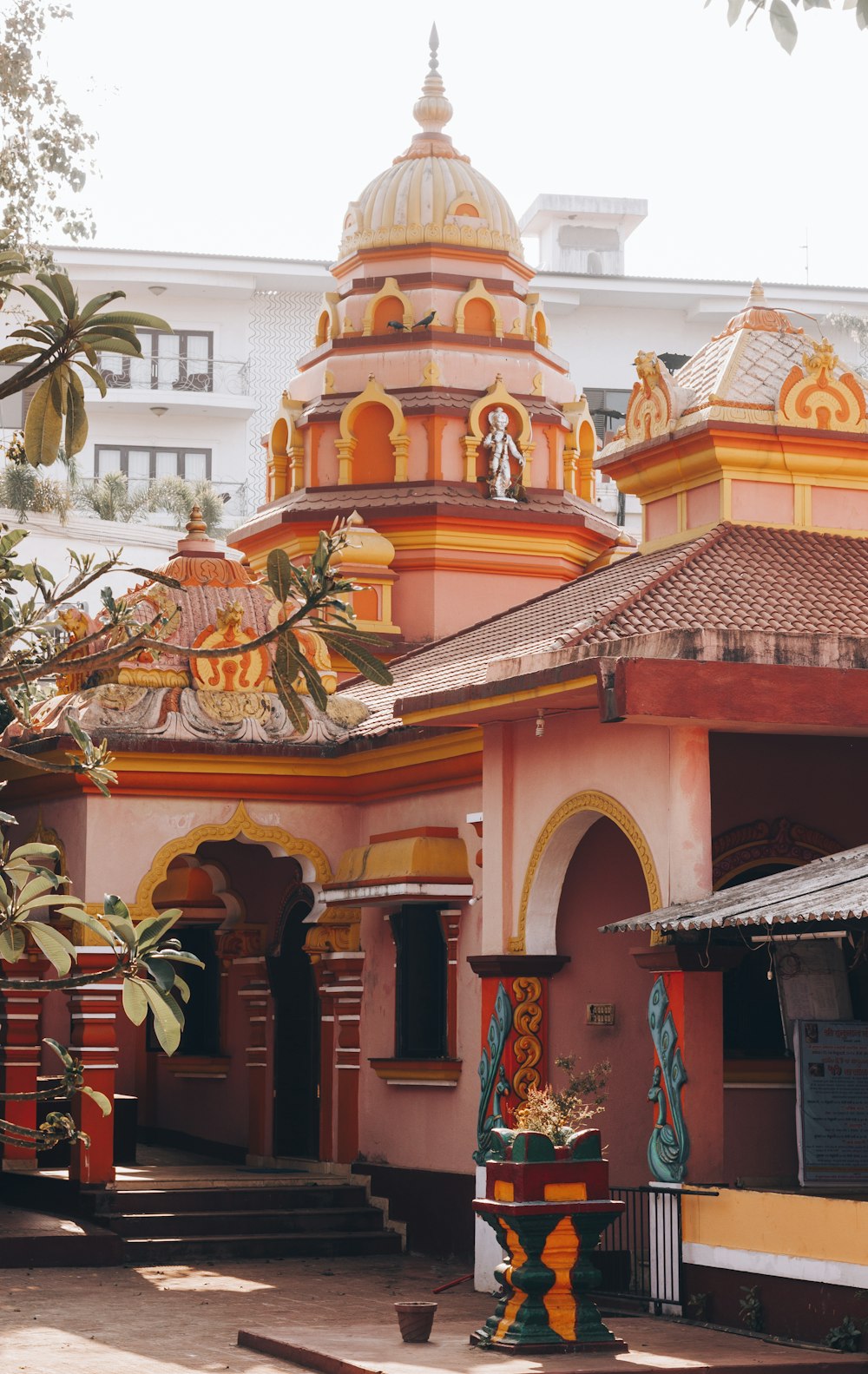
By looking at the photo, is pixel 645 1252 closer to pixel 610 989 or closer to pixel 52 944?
pixel 610 989

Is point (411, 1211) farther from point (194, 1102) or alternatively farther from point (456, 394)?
point (456, 394)

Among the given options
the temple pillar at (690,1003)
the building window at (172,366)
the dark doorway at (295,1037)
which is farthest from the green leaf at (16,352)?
the building window at (172,366)

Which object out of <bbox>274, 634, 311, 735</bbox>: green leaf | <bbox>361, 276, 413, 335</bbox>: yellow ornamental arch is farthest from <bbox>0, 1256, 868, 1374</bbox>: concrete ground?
<bbox>361, 276, 413, 335</bbox>: yellow ornamental arch

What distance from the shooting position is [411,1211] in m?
15.6

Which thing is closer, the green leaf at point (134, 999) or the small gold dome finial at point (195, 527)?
the green leaf at point (134, 999)

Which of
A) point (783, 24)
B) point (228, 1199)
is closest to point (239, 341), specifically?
point (228, 1199)

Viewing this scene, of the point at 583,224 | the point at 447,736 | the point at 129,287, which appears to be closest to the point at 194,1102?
the point at 447,736

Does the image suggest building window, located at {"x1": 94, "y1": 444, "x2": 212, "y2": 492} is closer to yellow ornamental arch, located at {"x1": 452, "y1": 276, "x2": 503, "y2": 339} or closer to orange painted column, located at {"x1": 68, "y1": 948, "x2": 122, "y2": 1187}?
Answer: yellow ornamental arch, located at {"x1": 452, "y1": 276, "x2": 503, "y2": 339}

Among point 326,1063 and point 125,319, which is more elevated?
point 125,319

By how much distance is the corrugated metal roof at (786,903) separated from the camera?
10258mm

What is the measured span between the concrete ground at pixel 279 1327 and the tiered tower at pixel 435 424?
6.80 meters

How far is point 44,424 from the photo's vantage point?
6.33 meters

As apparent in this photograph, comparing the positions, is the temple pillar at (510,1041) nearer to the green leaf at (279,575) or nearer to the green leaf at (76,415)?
the green leaf at (279,575)

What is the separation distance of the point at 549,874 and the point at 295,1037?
549 centimetres
